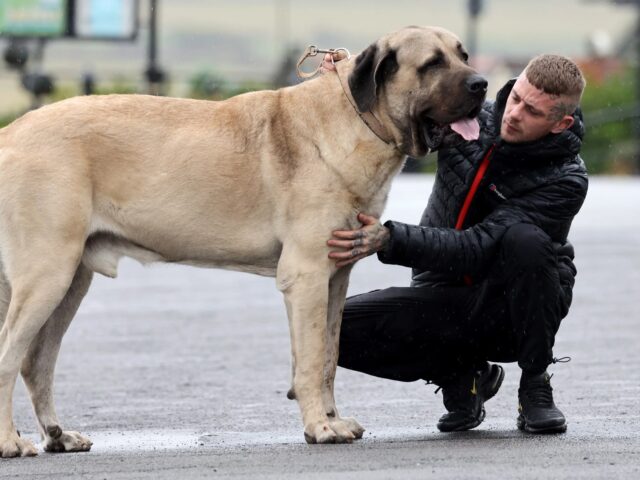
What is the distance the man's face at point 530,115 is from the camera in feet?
20.6

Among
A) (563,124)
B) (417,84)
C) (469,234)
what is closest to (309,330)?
(469,234)

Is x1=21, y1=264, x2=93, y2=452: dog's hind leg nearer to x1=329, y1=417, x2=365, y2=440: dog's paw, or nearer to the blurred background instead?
x1=329, y1=417, x2=365, y2=440: dog's paw

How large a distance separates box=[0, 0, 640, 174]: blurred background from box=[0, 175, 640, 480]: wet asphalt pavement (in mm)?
5813

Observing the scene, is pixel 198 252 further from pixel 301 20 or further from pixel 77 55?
pixel 301 20

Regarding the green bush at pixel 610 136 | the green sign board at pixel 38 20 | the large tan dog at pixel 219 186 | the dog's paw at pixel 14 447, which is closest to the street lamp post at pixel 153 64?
the green sign board at pixel 38 20

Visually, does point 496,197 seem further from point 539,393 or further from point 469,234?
point 539,393

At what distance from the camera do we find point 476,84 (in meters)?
5.95

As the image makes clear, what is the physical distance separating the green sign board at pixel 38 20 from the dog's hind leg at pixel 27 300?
773 inches

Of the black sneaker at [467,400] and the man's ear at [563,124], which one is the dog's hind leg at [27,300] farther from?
the man's ear at [563,124]

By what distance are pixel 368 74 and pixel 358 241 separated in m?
0.69

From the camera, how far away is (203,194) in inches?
247

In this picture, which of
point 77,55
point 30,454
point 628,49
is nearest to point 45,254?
point 30,454

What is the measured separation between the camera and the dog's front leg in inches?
241

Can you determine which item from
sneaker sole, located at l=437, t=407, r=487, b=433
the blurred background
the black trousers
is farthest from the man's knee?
the blurred background
